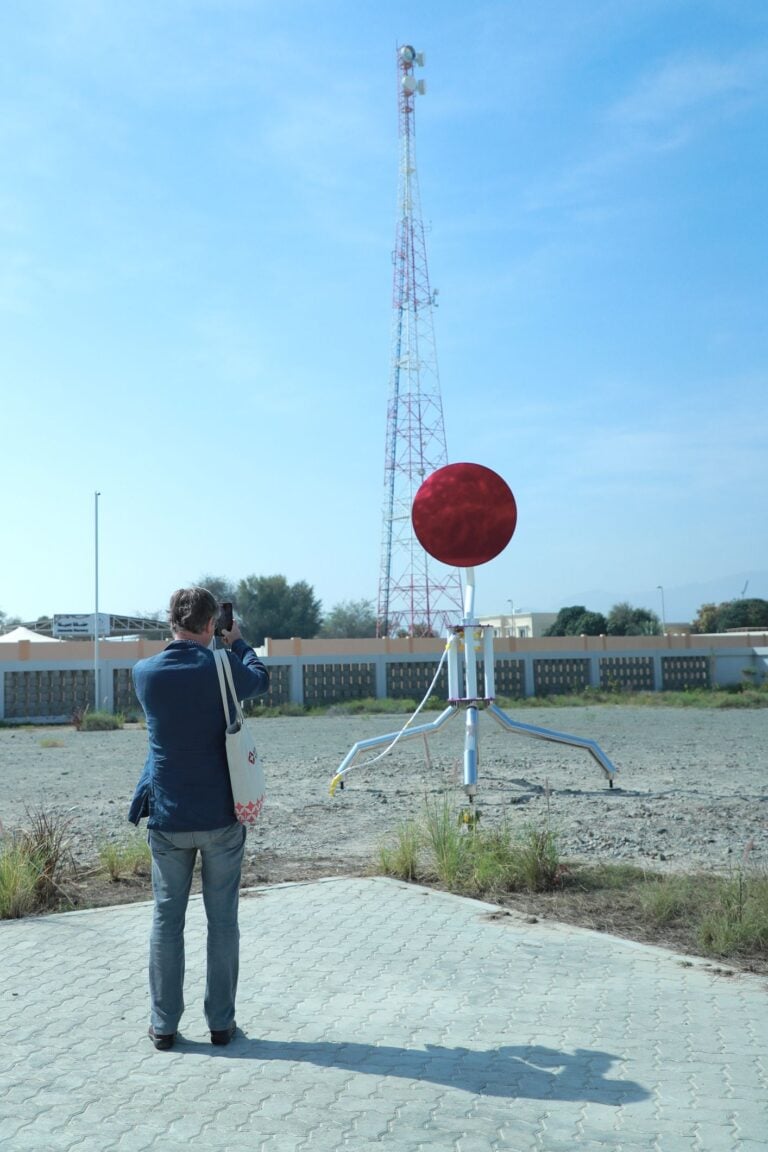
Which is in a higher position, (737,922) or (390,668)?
(390,668)

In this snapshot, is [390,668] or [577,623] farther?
[577,623]

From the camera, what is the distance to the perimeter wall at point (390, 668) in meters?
42.4

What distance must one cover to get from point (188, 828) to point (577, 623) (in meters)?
87.3

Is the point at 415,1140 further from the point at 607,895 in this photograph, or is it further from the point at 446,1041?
the point at 607,895

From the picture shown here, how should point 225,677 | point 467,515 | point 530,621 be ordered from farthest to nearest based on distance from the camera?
point 530,621 < point 467,515 < point 225,677

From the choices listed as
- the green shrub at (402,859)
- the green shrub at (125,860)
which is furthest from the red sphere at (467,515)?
the green shrub at (125,860)

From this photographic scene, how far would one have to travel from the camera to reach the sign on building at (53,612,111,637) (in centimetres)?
4816

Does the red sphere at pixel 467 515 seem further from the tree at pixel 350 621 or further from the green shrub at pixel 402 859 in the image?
the tree at pixel 350 621

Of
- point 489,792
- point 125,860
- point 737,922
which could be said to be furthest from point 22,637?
point 737,922

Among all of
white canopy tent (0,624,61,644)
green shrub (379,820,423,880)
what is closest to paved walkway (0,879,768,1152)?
green shrub (379,820,423,880)

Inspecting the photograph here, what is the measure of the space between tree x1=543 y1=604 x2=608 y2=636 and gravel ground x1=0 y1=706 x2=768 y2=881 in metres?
60.7

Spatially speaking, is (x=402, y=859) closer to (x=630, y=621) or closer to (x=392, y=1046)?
(x=392, y=1046)

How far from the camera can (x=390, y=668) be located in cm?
4909

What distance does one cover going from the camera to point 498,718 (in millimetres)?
13500
